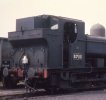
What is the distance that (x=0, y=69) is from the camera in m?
17.6

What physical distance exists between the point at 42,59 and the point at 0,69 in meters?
4.52

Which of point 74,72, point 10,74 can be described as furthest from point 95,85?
point 10,74

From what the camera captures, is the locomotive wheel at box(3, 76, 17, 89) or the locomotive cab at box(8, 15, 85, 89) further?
the locomotive wheel at box(3, 76, 17, 89)

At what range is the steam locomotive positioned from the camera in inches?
544

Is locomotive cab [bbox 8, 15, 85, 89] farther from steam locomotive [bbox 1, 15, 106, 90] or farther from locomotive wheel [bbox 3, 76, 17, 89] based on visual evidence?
locomotive wheel [bbox 3, 76, 17, 89]

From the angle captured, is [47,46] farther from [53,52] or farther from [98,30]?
[98,30]

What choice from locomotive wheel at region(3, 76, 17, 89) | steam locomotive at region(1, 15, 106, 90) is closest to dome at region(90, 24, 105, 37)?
steam locomotive at region(1, 15, 106, 90)

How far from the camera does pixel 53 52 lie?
1399cm

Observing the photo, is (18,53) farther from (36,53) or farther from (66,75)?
(66,75)

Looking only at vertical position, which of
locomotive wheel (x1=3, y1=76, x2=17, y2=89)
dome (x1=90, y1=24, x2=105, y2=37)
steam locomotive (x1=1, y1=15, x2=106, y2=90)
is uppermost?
dome (x1=90, y1=24, x2=105, y2=37)

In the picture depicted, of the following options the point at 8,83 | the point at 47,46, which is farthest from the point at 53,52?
the point at 8,83

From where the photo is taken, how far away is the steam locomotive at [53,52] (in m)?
13.8

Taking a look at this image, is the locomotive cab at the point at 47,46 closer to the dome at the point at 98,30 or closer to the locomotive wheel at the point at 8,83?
the locomotive wheel at the point at 8,83

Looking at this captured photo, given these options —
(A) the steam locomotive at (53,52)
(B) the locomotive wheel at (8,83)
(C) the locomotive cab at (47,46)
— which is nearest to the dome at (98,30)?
(A) the steam locomotive at (53,52)
